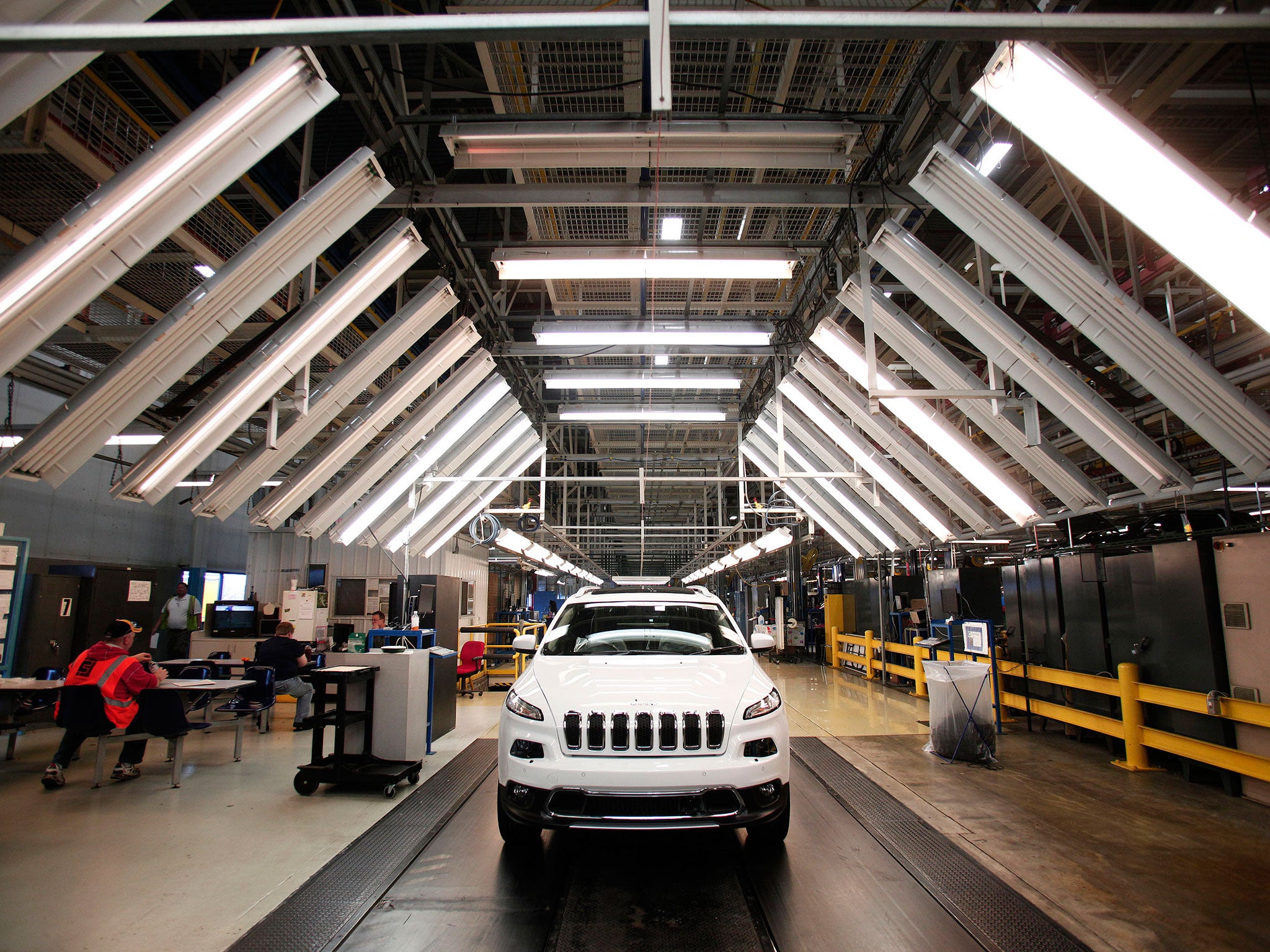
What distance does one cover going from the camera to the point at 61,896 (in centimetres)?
299

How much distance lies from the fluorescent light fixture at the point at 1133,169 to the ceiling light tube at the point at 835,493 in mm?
6476

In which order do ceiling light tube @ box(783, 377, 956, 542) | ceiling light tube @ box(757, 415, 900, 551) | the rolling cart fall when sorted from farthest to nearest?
1. ceiling light tube @ box(757, 415, 900, 551)
2. ceiling light tube @ box(783, 377, 956, 542)
3. the rolling cart

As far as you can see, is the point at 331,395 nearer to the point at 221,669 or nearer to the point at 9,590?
the point at 9,590

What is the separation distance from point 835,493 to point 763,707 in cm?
798

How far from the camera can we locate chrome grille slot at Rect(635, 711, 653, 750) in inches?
124

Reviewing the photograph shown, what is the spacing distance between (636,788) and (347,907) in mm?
1397

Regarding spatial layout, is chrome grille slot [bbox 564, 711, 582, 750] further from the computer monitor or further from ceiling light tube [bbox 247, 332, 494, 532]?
the computer monitor

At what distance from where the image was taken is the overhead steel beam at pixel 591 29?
2.19 metres

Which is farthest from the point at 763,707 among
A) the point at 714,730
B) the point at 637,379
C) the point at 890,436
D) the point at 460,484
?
the point at 460,484

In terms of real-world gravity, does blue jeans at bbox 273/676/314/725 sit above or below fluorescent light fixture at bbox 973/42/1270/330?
below

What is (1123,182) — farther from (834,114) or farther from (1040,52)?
(834,114)

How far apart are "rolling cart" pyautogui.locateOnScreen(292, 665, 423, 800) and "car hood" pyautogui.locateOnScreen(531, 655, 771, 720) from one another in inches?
70.4

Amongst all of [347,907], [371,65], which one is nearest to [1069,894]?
[347,907]

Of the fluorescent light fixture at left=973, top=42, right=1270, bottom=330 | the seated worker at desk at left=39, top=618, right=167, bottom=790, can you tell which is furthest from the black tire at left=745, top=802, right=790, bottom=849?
the seated worker at desk at left=39, top=618, right=167, bottom=790
